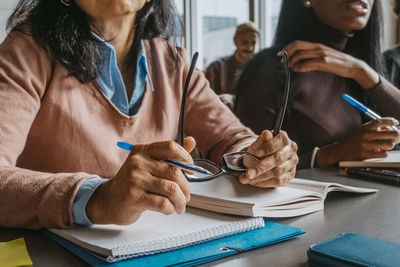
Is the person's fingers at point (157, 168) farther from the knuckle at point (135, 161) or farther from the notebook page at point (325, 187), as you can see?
the notebook page at point (325, 187)

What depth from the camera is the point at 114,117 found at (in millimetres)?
960

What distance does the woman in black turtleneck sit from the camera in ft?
4.61

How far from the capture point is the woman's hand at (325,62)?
135cm

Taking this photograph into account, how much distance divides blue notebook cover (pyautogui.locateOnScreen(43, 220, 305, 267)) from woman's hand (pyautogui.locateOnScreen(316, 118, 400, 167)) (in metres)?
0.64

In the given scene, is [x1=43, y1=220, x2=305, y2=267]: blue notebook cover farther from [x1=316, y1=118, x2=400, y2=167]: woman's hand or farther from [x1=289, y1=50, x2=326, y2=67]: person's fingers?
[x1=289, y1=50, x2=326, y2=67]: person's fingers

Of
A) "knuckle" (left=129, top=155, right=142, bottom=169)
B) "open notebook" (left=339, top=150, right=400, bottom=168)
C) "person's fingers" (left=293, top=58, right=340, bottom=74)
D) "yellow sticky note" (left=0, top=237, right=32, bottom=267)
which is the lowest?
"open notebook" (left=339, top=150, right=400, bottom=168)

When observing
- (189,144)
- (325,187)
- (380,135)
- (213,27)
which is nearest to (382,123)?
(380,135)

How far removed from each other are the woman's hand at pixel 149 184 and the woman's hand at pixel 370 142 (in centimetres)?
78

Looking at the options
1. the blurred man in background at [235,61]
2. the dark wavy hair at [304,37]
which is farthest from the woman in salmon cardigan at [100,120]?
the blurred man in background at [235,61]

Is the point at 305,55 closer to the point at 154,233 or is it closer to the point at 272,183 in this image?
the point at 272,183

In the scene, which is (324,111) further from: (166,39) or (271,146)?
(271,146)

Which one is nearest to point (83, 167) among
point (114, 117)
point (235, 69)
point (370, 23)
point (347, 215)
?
point (114, 117)

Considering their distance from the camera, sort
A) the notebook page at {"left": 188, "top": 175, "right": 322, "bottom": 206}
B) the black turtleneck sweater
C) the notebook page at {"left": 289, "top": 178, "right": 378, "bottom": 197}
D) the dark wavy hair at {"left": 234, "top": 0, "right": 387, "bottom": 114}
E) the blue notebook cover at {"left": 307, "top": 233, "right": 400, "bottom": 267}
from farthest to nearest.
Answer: the dark wavy hair at {"left": 234, "top": 0, "right": 387, "bottom": 114}, the black turtleneck sweater, the notebook page at {"left": 289, "top": 178, "right": 378, "bottom": 197}, the notebook page at {"left": 188, "top": 175, "right": 322, "bottom": 206}, the blue notebook cover at {"left": 307, "top": 233, "right": 400, "bottom": 267}

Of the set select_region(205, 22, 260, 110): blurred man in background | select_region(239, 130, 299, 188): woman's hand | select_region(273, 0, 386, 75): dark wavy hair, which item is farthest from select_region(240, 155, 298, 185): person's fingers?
select_region(205, 22, 260, 110): blurred man in background
